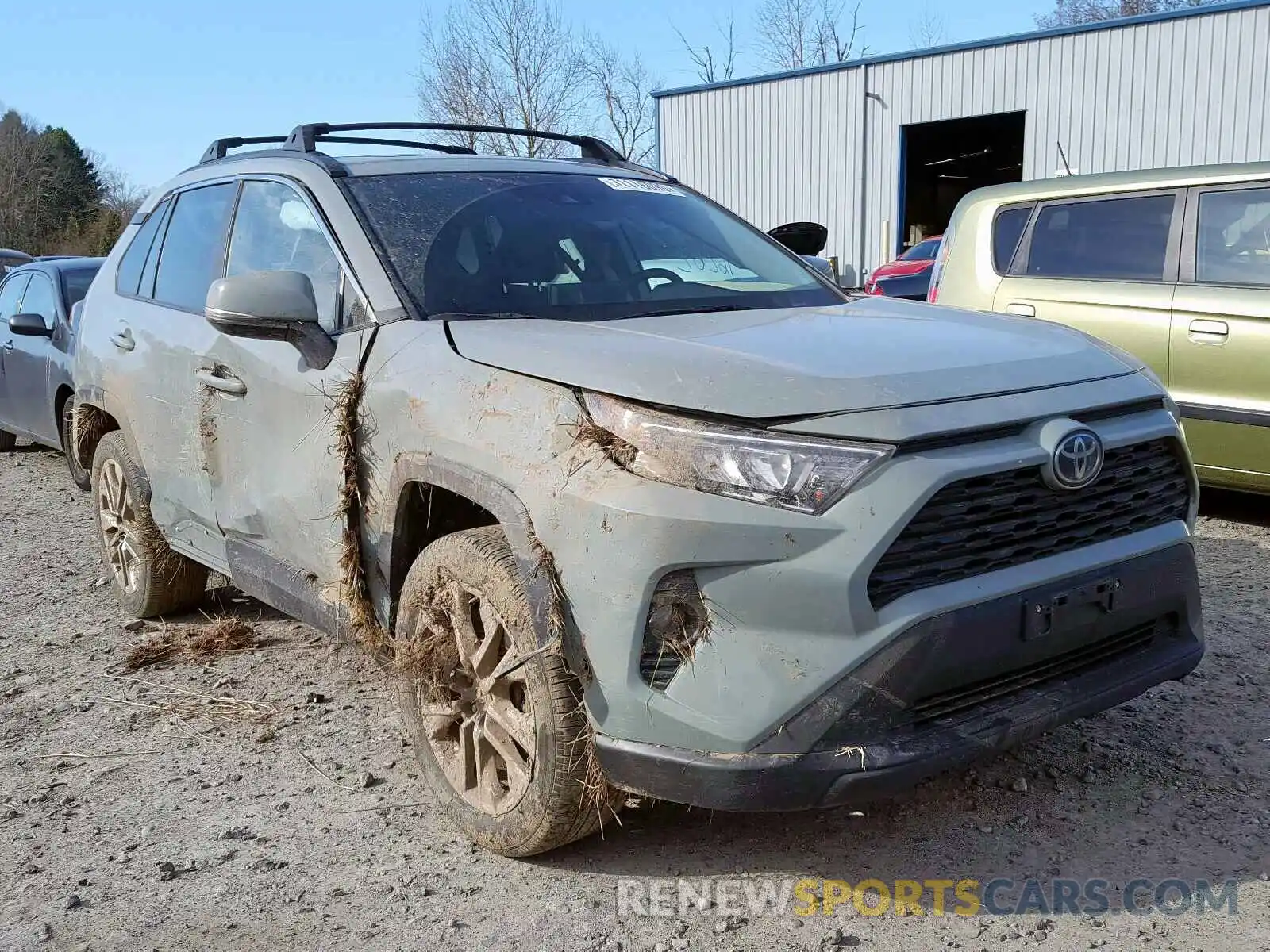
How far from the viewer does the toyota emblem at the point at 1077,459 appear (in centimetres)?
245

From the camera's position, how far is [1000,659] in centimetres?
242

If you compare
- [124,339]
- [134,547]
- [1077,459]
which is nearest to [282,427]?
[124,339]

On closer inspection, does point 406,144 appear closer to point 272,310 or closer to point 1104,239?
point 272,310

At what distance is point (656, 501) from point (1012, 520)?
773mm

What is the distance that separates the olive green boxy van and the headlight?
3.91 meters

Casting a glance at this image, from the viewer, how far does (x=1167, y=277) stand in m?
5.95

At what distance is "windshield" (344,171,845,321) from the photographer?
127 inches

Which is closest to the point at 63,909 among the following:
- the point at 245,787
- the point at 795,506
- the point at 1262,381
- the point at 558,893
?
the point at 245,787

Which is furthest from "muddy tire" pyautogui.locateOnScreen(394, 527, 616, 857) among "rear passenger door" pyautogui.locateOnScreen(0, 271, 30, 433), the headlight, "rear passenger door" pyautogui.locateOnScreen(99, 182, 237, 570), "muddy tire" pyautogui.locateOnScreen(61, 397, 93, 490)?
"rear passenger door" pyautogui.locateOnScreen(0, 271, 30, 433)

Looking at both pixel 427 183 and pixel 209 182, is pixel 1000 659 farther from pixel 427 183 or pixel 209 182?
pixel 209 182

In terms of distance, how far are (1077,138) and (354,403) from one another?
18.7m

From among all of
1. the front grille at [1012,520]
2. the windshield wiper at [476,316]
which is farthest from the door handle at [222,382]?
the front grille at [1012,520]

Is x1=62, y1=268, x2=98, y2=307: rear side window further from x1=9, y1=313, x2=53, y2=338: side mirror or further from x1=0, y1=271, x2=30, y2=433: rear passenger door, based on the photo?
x1=0, y1=271, x2=30, y2=433: rear passenger door

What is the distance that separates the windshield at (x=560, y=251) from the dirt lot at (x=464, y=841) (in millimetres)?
1409
